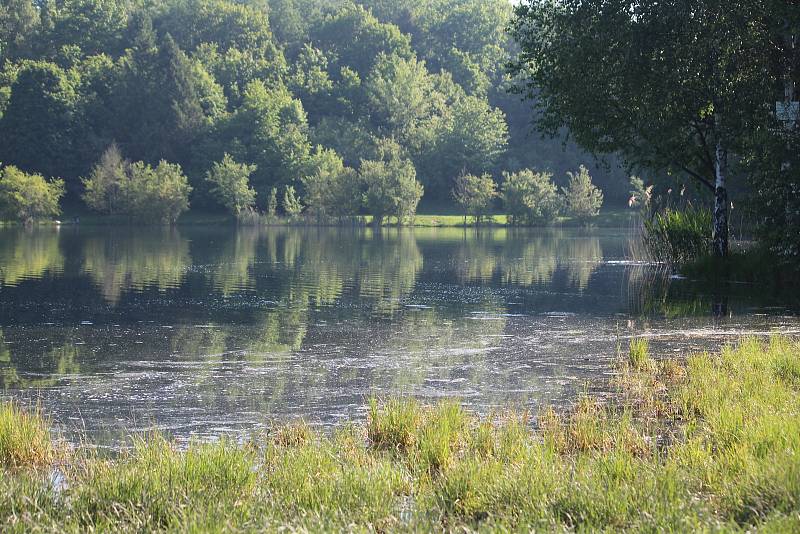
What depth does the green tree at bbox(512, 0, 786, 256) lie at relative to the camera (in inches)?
1112

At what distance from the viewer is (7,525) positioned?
718 cm

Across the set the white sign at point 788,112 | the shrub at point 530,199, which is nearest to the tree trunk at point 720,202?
the white sign at point 788,112

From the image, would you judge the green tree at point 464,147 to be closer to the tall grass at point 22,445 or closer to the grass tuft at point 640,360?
the grass tuft at point 640,360

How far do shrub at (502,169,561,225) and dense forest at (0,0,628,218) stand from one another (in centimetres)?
1016

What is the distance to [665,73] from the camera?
29094mm

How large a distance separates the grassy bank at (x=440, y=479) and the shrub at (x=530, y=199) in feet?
337

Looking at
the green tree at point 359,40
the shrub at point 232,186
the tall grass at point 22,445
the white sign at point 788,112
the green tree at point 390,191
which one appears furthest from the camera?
the green tree at point 359,40

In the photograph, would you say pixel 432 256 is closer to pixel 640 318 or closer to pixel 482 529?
pixel 640 318


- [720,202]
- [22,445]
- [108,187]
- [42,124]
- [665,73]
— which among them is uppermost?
[42,124]

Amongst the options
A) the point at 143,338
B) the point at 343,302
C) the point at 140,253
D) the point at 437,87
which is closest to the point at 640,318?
the point at 343,302

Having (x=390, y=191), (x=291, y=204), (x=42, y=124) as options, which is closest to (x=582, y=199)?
(x=390, y=191)

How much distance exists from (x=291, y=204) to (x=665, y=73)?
282ft

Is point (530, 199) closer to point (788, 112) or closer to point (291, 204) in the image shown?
point (291, 204)

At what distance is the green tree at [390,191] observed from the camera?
367ft
